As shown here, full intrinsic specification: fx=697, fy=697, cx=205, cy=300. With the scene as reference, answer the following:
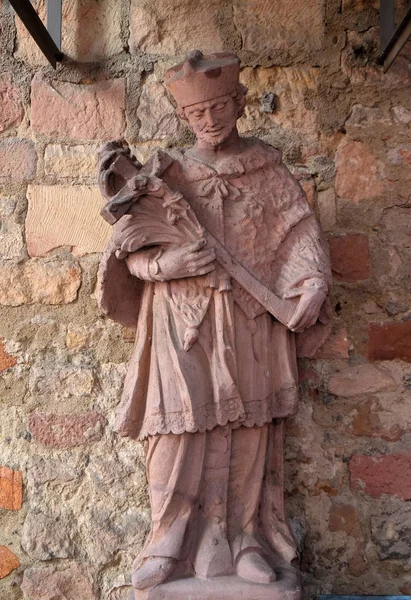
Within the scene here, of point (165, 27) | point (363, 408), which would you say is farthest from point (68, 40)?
point (363, 408)

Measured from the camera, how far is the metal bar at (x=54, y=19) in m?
2.75

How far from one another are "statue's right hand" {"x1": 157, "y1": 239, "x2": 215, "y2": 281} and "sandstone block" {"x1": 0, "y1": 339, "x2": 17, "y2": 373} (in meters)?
0.86

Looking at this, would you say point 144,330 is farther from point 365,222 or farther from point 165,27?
point 165,27

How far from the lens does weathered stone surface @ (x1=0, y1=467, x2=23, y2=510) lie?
263 centimetres

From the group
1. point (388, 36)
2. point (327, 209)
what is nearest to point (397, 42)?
point (388, 36)

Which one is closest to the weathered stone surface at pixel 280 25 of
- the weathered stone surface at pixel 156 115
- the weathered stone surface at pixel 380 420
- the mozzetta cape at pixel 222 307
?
the weathered stone surface at pixel 156 115

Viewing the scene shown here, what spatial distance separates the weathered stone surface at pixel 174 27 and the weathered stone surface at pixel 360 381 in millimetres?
1385

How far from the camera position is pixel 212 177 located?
7.48 feet

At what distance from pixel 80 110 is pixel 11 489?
59.5 inches

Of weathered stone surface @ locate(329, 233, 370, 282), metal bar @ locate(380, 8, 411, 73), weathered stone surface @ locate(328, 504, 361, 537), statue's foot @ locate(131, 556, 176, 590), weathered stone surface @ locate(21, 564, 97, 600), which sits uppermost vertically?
metal bar @ locate(380, 8, 411, 73)

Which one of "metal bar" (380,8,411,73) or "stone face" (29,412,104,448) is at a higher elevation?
"metal bar" (380,8,411,73)

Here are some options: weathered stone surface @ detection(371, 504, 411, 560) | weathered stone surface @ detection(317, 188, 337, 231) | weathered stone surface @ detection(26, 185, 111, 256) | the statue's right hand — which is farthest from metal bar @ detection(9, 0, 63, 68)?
weathered stone surface @ detection(371, 504, 411, 560)

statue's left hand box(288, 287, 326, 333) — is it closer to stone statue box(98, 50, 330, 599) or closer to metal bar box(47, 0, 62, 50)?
stone statue box(98, 50, 330, 599)

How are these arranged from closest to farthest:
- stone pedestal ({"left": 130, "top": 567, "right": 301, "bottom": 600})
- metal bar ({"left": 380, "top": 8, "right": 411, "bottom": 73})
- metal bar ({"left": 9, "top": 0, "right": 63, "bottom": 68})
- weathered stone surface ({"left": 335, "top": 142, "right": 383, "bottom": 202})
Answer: stone pedestal ({"left": 130, "top": 567, "right": 301, "bottom": 600})
metal bar ({"left": 380, "top": 8, "right": 411, "bottom": 73})
metal bar ({"left": 9, "top": 0, "right": 63, "bottom": 68})
weathered stone surface ({"left": 335, "top": 142, "right": 383, "bottom": 202})
